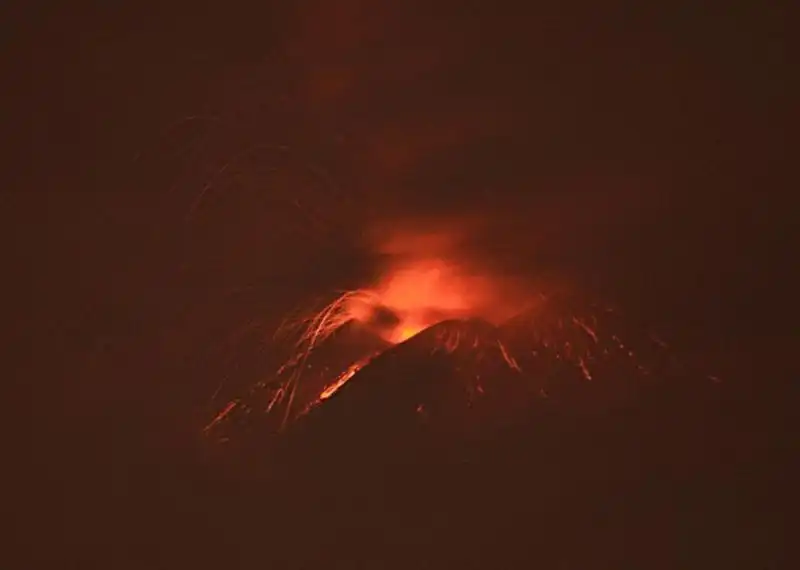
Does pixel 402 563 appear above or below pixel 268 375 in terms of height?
below

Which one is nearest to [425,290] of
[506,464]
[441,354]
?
[441,354]

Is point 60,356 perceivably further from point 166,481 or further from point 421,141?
point 421,141

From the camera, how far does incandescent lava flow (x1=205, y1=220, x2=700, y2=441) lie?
3.01 ft

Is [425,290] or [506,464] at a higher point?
[425,290]

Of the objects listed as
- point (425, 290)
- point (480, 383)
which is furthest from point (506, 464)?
point (425, 290)

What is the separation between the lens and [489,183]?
3.03 feet

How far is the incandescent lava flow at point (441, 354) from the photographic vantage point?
92 cm

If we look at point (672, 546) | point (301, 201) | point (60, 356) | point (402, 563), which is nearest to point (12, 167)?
point (60, 356)

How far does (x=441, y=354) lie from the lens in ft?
A: 3.05

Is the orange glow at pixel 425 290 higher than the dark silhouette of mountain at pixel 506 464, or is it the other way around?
the orange glow at pixel 425 290

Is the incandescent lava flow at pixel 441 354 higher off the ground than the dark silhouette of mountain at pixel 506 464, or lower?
higher

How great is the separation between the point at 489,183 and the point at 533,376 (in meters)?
0.20

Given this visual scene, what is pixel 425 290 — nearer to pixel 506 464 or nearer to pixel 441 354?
pixel 441 354

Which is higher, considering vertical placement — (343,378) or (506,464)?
(343,378)
